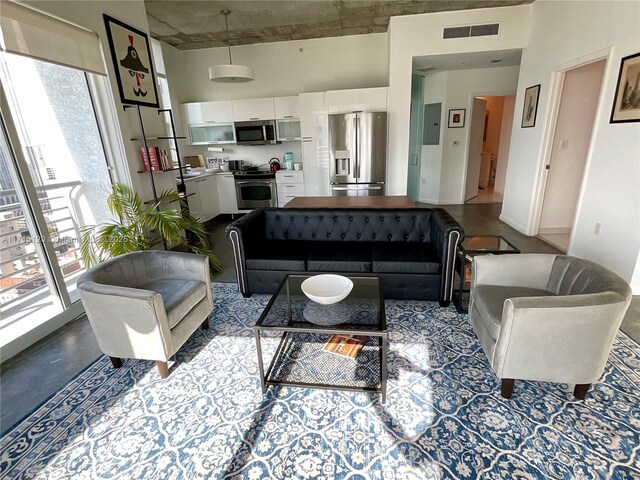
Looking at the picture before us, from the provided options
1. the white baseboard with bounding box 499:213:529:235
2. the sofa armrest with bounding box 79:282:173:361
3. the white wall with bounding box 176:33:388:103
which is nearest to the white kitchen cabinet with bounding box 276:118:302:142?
the white wall with bounding box 176:33:388:103

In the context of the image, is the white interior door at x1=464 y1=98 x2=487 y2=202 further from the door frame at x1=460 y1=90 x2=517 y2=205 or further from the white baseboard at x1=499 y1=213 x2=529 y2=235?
the white baseboard at x1=499 y1=213 x2=529 y2=235

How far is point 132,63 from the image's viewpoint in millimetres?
3283

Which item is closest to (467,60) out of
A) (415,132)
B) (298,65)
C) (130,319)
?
(415,132)

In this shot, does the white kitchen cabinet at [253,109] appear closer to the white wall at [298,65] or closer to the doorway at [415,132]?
the white wall at [298,65]

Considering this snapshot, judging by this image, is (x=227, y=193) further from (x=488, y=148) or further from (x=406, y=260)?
(x=488, y=148)

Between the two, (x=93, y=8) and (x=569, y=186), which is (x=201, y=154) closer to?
(x=93, y=8)

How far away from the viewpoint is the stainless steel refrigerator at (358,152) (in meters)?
4.83

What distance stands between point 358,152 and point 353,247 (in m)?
2.58

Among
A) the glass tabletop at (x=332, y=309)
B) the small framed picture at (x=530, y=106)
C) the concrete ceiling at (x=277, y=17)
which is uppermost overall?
the concrete ceiling at (x=277, y=17)

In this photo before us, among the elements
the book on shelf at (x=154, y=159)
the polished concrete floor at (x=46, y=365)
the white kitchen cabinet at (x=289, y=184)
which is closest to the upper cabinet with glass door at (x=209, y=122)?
the white kitchen cabinet at (x=289, y=184)

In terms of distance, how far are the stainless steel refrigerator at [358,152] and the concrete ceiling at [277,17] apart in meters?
1.38

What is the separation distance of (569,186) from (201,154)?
6253 mm

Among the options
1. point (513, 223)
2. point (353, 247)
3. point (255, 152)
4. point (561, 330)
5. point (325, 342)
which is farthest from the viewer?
point (255, 152)

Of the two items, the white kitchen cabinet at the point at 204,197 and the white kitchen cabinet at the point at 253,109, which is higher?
the white kitchen cabinet at the point at 253,109
